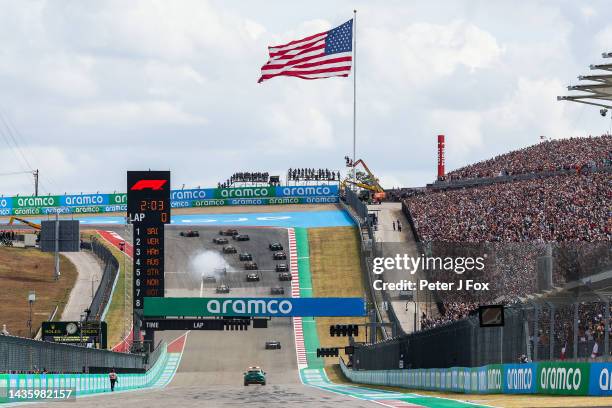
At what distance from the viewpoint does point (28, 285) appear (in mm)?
104438

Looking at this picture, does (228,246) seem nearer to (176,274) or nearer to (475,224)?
(176,274)

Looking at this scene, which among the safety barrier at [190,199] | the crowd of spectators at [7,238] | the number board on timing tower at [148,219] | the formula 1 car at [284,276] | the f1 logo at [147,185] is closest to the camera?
the number board on timing tower at [148,219]

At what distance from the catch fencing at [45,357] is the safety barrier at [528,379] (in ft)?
43.4

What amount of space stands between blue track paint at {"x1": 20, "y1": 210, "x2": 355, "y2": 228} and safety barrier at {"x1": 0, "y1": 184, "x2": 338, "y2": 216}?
6109 millimetres

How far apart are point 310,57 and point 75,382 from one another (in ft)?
128

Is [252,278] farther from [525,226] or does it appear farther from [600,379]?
[600,379]

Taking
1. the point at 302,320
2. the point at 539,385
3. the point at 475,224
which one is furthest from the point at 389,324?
the point at 539,385

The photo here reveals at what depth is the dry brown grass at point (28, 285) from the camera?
91438mm

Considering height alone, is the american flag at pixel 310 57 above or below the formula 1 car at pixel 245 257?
above

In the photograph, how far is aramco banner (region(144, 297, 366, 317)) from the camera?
83.1 meters

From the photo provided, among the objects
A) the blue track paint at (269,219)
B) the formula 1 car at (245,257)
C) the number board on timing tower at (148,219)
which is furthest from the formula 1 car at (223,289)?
the number board on timing tower at (148,219)

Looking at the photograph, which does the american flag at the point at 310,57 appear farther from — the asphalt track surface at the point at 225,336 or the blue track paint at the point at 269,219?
the blue track paint at the point at 269,219

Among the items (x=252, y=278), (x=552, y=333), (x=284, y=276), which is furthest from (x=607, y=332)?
(x=284, y=276)

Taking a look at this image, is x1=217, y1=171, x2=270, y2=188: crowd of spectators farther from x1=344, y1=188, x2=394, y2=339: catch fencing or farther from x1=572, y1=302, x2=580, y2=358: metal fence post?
x1=572, y1=302, x2=580, y2=358: metal fence post
